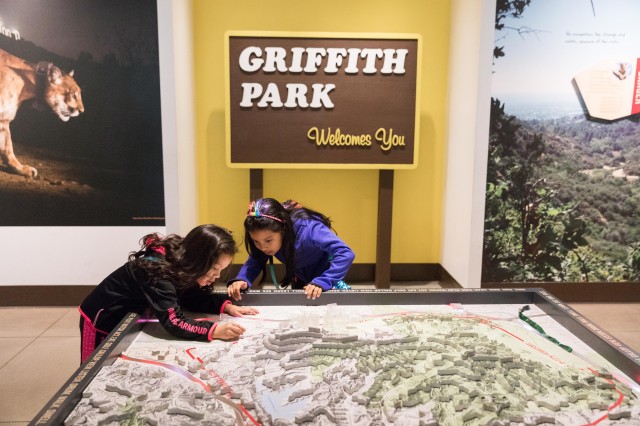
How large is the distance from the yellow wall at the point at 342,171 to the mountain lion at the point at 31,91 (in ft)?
3.38

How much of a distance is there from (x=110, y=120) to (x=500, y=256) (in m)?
3.17

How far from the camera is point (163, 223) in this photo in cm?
406

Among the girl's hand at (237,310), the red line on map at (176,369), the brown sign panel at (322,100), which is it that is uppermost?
the brown sign panel at (322,100)

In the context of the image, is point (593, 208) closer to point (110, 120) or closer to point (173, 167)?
point (173, 167)

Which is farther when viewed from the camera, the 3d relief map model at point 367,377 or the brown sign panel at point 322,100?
the brown sign panel at point 322,100

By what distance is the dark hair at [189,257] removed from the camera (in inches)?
76.3

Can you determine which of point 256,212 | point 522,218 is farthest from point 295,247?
point 522,218

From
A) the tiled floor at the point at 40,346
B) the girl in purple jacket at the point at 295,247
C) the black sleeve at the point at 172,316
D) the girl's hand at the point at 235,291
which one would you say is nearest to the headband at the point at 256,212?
the girl in purple jacket at the point at 295,247

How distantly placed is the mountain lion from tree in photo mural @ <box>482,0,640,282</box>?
3157mm

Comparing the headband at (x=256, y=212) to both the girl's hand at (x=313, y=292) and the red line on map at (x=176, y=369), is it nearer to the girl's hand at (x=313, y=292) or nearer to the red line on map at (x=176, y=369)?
the girl's hand at (x=313, y=292)

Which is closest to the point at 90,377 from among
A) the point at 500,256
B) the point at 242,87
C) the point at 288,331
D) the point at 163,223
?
the point at 288,331

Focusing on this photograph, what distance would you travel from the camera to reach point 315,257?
8.52 ft

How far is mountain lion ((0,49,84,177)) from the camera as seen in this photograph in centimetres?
379

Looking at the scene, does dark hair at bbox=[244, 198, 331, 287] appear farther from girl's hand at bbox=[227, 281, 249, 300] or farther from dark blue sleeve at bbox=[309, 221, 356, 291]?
girl's hand at bbox=[227, 281, 249, 300]
